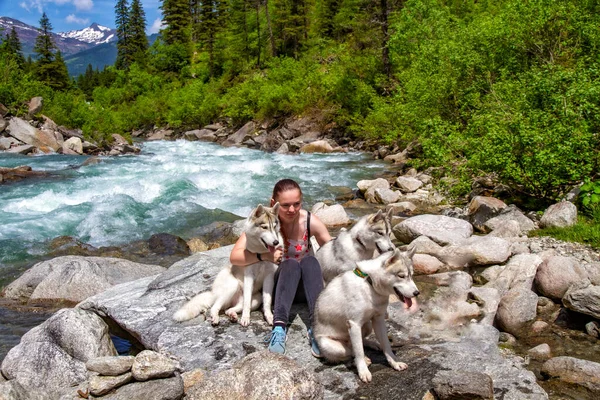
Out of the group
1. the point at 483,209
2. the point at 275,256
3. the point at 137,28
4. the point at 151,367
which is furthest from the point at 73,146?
the point at 137,28

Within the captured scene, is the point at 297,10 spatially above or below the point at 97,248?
above

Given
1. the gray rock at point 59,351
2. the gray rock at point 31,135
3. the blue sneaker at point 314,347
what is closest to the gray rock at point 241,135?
the gray rock at point 31,135

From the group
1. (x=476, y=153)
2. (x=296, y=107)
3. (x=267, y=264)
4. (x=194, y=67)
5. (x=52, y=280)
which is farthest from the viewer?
(x=194, y=67)

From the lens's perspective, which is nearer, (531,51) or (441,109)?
(531,51)

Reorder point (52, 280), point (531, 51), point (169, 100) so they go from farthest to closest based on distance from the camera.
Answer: point (169, 100)
point (531, 51)
point (52, 280)

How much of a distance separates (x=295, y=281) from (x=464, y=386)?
1.94 meters

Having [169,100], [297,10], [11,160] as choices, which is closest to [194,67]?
[169,100]

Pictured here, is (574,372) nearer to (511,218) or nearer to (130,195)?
(511,218)

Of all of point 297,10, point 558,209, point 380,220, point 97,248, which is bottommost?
point 97,248

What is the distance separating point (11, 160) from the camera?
67.8 feet

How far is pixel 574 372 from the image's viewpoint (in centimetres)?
439

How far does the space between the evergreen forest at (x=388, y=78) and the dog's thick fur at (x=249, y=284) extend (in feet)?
21.4

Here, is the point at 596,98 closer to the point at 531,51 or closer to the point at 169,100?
the point at 531,51

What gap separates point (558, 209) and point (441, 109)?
7.80m
